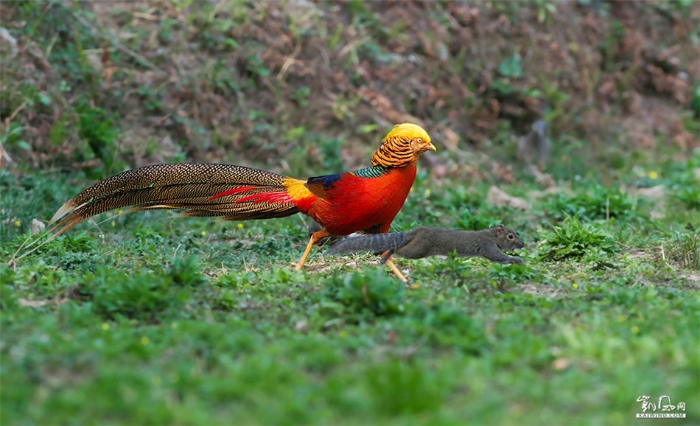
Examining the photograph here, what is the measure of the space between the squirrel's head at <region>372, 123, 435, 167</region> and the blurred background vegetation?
13.2ft

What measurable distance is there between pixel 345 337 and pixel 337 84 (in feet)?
26.0

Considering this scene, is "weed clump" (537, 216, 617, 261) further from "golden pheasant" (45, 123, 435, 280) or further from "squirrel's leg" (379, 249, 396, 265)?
"squirrel's leg" (379, 249, 396, 265)

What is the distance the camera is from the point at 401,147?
670 centimetres

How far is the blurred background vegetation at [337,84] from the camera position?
10305 mm

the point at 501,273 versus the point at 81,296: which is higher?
the point at 81,296

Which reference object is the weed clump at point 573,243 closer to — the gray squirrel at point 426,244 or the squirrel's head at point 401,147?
the gray squirrel at point 426,244

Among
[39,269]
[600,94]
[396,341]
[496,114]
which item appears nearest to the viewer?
[396,341]

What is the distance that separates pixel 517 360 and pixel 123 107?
24.7 ft

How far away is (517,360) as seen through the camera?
4.45 metres

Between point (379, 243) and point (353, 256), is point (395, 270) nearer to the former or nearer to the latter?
point (379, 243)

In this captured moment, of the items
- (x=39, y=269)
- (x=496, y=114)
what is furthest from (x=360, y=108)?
(x=39, y=269)

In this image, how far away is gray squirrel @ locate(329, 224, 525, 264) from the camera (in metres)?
6.43

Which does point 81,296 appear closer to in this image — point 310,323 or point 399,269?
point 310,323

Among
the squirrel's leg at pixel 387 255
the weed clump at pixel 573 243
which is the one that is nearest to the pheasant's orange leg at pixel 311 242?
the squirrel's leg at pixel 387 255
